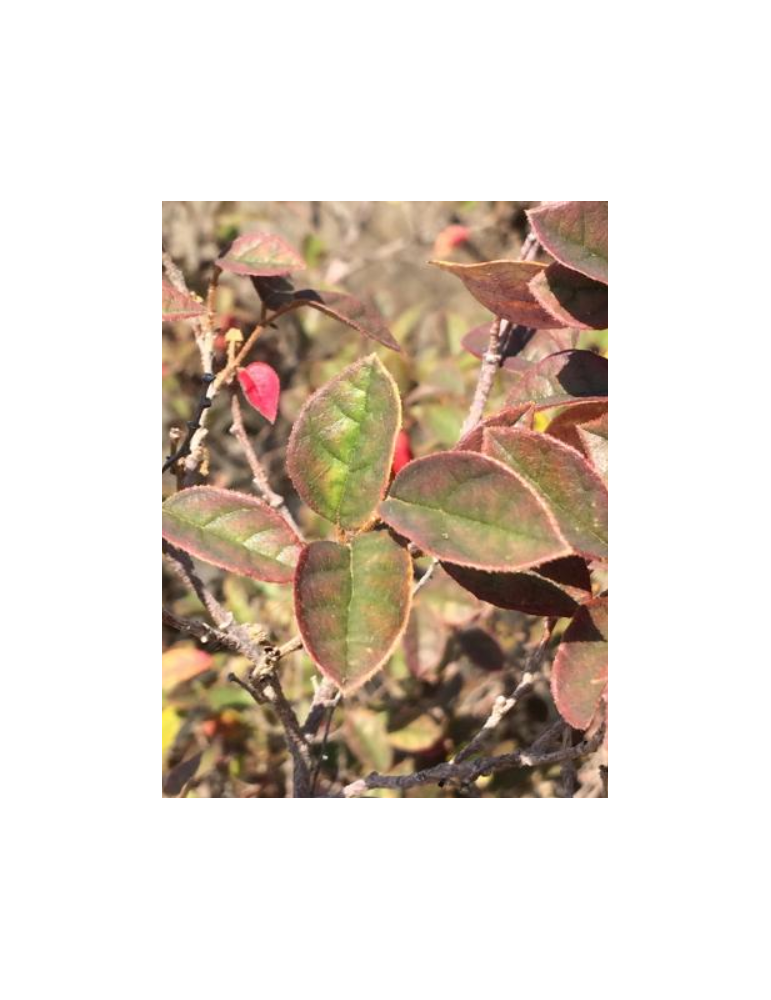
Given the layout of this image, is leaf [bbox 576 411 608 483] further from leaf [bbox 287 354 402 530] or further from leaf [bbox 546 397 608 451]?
leaf [bbox 287 354 402 530]

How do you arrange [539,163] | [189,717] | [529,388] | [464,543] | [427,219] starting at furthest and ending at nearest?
[427,219], [189,717], [539,163], [529,388], [464,543]

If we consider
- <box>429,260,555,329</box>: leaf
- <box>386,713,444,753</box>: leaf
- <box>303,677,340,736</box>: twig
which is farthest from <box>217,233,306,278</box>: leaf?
<box>386,713,444,753</box>: leaf

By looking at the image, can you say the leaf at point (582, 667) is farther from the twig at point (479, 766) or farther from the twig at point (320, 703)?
the twig at point (320, 703)

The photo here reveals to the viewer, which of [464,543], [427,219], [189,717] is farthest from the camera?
[427,219]
